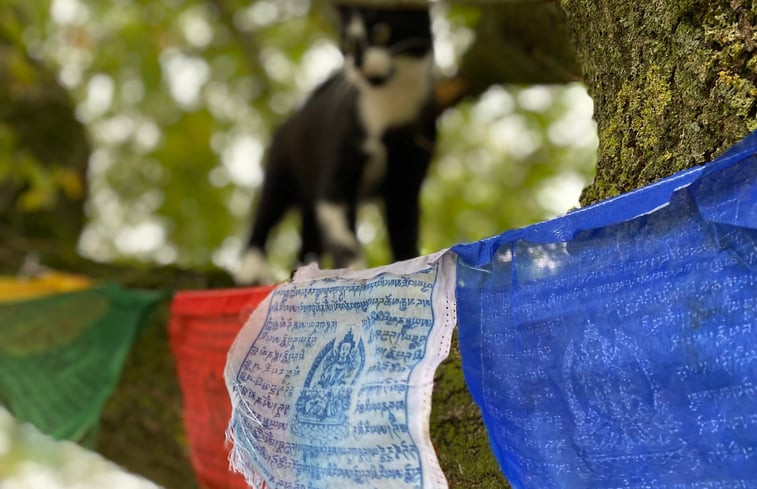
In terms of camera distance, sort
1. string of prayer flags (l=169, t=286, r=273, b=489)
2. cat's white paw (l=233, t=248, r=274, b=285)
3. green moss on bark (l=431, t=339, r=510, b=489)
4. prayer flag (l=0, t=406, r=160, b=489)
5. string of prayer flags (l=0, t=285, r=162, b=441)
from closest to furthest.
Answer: green moss on bark (l=431, t=339, r=510, b=489), string of prayer flags (l=169, t=286, r=273, b=489), prayer flag (l=0, t=406, r=160, b=489), string of prayer flags (l=0, t=285, r=162, b=441), cat's white paw (l=233, t=248, r=274, b=285)

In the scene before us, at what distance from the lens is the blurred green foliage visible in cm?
304

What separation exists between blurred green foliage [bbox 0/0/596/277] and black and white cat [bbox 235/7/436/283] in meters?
0.46

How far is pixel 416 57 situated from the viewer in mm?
2180

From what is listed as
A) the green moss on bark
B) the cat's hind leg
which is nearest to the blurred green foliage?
the cat's hind leg

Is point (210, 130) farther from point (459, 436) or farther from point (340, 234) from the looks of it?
point (459, 436)

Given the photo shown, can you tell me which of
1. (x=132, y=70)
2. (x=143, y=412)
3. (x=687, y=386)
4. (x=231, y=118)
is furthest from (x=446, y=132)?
(x=687, y=386)

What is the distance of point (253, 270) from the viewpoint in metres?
2.57

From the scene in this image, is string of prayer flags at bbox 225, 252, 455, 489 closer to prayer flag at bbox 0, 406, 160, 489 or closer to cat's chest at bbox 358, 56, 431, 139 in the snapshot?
prayer flag at bbox 0, 406, 160, 489

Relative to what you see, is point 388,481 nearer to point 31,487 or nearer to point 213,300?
point 213,300

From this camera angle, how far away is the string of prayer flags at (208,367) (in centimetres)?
134

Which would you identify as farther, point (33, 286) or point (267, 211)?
point (267, 211)

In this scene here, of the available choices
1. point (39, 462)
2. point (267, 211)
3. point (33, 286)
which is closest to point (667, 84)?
point (39, 462)

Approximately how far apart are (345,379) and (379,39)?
139 cm

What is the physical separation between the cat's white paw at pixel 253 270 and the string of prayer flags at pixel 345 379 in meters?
1.52
